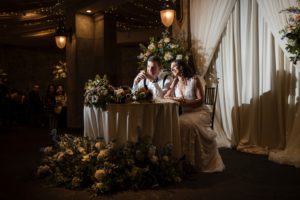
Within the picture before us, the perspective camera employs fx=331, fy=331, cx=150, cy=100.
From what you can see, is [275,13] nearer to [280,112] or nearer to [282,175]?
[280,112]

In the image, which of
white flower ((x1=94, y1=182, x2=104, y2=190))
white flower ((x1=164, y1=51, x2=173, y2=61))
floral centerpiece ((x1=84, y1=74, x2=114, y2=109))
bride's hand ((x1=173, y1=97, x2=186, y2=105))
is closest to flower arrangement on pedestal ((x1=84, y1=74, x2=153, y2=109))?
floral centerpiece ((x1=84, y1=74, x2=114, y2=109))

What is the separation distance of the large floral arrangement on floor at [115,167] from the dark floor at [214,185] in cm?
12

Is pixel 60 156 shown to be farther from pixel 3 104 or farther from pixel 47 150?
pixel 3 104

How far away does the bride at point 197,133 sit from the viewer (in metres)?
3.82

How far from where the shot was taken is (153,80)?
14.7 feet

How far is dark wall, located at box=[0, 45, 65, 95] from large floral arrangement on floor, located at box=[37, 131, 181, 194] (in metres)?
10.8

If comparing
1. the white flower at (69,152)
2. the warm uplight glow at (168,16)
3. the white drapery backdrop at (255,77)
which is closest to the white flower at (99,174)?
the white flower at (69,152)

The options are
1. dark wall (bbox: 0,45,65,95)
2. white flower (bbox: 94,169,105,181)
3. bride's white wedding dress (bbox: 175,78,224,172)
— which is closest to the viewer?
white flower (bbox: 94,169,105,181)

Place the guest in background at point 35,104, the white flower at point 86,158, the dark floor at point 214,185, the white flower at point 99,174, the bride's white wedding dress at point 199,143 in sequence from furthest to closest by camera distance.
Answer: the guest in background at point 35,104 → the bride's white wedding dress at point 199,143 → the white flower at point 86,158 → the white flower at point 99,174 → the dark floor at point 214,185

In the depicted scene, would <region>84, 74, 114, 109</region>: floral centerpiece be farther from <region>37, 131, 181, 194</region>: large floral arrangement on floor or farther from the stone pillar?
the stone pillar

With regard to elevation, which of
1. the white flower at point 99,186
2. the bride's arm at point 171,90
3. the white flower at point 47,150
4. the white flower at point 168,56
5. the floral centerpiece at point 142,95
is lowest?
the white flower at point 99,186

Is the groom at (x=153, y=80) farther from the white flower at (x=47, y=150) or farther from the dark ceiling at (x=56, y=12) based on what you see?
the dark ceiling at (x=56, y=12)

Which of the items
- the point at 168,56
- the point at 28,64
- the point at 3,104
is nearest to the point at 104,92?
the point at 168,56

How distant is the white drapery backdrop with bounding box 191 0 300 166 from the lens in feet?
14.9
